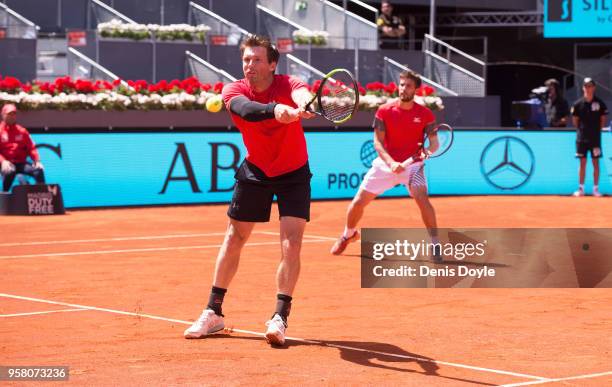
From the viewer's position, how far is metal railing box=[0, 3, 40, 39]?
85.7 feet

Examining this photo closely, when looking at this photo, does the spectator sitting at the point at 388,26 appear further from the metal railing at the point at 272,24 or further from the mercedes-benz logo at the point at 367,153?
the mercedes-benz logo at the point at 367,153

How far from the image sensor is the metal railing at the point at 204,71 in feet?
92.0

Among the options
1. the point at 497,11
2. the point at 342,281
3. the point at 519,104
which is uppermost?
the point at 497,11

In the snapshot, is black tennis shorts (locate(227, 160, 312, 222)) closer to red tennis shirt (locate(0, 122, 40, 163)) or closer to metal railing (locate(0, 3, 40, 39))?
red tennis shirt (locate(0, 122, 40, 163))

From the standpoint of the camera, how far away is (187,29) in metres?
29.6

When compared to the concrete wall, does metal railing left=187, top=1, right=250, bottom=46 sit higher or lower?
higher

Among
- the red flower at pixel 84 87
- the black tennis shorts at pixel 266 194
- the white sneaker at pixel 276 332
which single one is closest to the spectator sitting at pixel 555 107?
the red flower at pixel 84 87

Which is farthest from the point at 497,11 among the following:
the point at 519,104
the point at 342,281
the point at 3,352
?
the point at 3,352

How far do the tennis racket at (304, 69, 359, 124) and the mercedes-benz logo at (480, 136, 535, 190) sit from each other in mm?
15770

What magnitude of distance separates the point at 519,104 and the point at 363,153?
6.75m

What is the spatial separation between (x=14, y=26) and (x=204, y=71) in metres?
4.66

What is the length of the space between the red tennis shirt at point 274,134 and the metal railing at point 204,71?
63.8ft

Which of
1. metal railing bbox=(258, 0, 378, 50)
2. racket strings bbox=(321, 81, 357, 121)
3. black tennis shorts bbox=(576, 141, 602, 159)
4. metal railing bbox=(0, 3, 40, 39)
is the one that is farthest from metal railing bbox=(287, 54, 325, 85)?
racket strings bbox=(321, 81, 357, 121)

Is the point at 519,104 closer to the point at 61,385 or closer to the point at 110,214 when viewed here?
the point at 110,214
